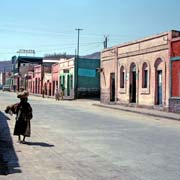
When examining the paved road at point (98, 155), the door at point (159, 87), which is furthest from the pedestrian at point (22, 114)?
the door at point (159, 87)

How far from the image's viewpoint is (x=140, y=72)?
36.5m

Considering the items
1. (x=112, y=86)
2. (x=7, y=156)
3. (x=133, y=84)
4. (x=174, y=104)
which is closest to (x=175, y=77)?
(x=174, y=104)

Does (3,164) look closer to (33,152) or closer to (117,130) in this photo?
(33,152)

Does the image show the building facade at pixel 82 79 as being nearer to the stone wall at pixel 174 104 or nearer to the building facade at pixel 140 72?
the building facade at pixel 140 72

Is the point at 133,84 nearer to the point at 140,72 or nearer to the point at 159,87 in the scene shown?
the point at 140,72

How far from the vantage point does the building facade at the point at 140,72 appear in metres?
32.4

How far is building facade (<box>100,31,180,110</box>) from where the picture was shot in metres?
32.4

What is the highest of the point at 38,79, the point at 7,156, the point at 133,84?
the point at 38,79

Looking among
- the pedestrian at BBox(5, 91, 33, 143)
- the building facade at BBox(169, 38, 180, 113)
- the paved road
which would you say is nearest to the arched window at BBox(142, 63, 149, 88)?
the building facade at BBox(169, 38, 180, 113)

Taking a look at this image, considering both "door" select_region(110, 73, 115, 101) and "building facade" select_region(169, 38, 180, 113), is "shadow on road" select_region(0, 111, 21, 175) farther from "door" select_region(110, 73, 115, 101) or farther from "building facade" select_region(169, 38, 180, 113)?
"door" select_region(110, 73, 115, 101)

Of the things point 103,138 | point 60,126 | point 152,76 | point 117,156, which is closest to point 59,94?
point 152,76

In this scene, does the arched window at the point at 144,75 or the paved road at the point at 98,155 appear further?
the arched window at the point at 144,75

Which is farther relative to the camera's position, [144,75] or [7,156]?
[144,75]

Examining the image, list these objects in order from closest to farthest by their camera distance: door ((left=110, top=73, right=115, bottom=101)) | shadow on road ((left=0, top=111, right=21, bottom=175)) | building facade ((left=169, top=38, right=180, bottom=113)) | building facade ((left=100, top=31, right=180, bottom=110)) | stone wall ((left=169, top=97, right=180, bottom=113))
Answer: shadow on road ((left=0, top=111, right=21, bottom=175)), stone wall ((left=169, top=97, right=180, bottom=113)), building facade ((left=169, top=38, right=180, bottom=113)), building facade ((left=100, top=31, right=180, bottom=110)), door ((left=110, top=73, right=115, bottom=101))
